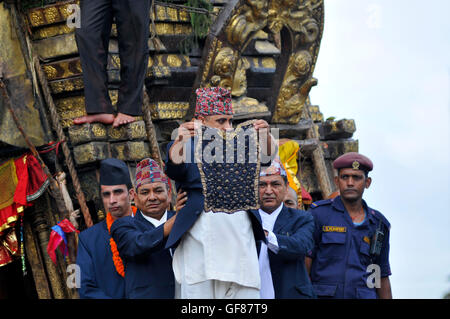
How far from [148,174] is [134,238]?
0.68 m

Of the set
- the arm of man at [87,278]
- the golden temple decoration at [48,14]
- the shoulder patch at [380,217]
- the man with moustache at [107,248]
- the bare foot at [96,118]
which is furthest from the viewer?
the golden temple decoration at [48,14]

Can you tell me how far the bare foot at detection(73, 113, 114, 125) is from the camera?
25.5ft

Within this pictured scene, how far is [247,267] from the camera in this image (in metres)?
5.26

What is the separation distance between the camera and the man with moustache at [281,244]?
222 inches

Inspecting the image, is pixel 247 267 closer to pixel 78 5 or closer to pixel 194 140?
pixel 194 140

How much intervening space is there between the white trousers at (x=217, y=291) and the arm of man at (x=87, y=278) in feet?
3.00

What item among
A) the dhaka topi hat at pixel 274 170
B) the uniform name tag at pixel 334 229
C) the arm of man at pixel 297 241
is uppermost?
the dhaka topi hat at pixel 274 170

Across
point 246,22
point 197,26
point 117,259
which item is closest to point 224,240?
point 117,259

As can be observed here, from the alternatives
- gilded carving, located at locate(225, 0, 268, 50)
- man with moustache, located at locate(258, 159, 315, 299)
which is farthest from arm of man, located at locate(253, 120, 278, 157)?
gilded carving, located at locate(225, 0, 268, 50)

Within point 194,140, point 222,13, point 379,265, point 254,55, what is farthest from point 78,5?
point 379,265

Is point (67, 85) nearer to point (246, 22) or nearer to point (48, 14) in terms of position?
point (48, 14)

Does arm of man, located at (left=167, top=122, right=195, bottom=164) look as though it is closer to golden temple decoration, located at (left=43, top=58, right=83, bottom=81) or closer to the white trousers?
the white trousers

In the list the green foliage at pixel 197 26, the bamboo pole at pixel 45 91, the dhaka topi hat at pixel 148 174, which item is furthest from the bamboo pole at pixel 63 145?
the green foliage at pixel 197 26

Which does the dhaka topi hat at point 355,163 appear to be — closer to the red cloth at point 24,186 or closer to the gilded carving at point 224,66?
Result: the gilded carving at point 224,66
